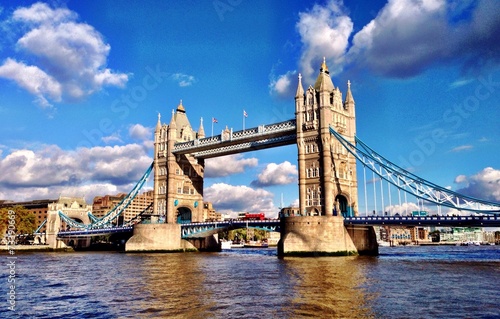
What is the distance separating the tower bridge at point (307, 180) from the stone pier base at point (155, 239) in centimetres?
18

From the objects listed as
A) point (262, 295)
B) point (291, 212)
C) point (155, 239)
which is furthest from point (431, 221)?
point (155, 239)

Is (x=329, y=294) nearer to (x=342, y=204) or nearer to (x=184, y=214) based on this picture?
(x=342, y=204)

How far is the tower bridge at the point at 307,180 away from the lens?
2347 inches

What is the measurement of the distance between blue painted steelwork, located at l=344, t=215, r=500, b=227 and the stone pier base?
112ft

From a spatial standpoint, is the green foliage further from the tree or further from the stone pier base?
the stone pier base

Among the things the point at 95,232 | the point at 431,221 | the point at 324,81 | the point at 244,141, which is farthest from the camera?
the point at 95,232

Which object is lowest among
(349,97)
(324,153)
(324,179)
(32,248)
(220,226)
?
(32,248)

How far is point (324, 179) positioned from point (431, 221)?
1562 cm

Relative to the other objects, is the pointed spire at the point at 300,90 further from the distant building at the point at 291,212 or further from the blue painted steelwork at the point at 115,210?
the blue painted steelwork at the point at 115,210

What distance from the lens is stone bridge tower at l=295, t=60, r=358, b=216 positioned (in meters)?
66.2

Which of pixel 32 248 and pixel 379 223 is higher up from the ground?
pixel 379 223

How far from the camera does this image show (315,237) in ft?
194

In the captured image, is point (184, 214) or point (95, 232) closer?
point (184, 214)

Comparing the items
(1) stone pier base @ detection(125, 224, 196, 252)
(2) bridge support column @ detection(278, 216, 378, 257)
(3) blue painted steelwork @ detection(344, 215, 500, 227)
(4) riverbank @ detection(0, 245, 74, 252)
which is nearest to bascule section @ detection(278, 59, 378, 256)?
(2) bridge support column @ detection(278, 216, 378, 257)
